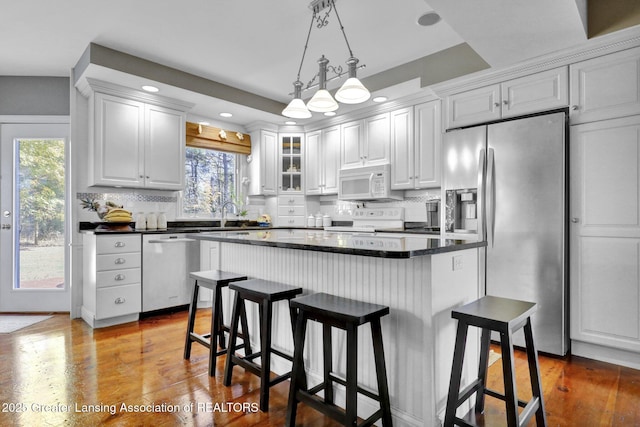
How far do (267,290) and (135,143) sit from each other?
2780 millimetres

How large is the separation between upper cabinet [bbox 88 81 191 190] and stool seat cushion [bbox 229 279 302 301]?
7.80 feet

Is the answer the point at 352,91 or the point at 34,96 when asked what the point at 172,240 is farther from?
the point at 352,91

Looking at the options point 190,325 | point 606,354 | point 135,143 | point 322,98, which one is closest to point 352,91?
point 322,98

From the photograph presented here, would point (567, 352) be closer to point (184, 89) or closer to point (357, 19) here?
point (357, 19)

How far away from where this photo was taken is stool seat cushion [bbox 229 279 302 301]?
1957mm

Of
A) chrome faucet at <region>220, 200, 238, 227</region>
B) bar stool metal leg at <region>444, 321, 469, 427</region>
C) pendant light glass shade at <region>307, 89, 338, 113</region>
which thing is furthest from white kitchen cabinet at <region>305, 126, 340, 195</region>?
bar stool metal leg at <region>444, 321, 469, 427</region>

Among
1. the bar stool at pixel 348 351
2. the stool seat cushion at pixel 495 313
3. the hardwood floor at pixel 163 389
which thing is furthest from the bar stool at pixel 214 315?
the stool seat cushion at pixel 495 313

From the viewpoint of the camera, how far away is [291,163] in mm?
5293

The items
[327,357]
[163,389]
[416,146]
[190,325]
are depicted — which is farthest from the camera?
[416,146]

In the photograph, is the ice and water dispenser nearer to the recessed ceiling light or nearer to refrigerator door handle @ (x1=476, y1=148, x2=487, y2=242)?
refrigerator door handle @ (x1=476, y1=148, x2=487, y2=242)

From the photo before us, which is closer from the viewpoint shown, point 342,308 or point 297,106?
point 342,308

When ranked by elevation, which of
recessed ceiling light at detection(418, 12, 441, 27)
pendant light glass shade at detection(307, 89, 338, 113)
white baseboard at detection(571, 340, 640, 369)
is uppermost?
recessed ceiling light at detection(418, 12, 441, 27)

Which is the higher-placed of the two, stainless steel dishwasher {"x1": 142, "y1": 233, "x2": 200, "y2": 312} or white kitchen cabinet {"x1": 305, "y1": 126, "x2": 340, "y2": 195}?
white kitchen cabinet {"x1": 305, "y1": 126, "x2": 340, "y2": 195}

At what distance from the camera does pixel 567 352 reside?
267 centimetres
